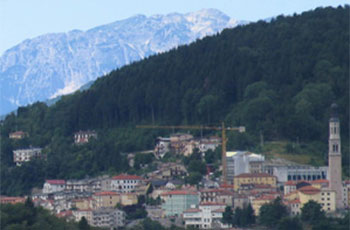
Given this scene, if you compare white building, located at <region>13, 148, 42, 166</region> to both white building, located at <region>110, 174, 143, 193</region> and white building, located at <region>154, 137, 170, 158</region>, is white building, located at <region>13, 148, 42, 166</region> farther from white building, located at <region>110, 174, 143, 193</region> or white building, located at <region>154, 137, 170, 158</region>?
white building, located at <region>110, 174, 143, 193</region>

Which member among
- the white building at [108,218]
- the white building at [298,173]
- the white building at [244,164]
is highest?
the white building at [244,164]

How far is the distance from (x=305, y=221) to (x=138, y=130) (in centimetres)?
2648

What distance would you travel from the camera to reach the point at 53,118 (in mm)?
97750

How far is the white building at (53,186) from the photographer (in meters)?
81.1

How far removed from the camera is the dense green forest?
84562 millimetres

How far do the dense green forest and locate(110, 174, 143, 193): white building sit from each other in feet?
15.4

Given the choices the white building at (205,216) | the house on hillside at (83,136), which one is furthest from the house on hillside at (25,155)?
Answer: the white building at (205,216)

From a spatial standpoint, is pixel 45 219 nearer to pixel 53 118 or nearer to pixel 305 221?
pixel 305 221

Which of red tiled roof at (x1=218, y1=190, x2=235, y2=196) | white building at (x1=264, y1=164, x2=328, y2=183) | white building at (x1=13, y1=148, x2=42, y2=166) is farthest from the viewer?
white building at (x1=13, y1=148, x2=42, y2=166)

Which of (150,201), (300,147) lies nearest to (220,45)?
(300,147)

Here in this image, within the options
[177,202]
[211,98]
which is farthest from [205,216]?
[211,98]

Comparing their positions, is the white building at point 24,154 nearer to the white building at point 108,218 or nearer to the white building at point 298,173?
the white building at point 298,173

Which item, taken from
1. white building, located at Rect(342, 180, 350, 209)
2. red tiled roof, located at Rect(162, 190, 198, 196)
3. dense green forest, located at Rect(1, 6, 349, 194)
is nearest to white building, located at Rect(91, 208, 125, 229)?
red tiled roof, located at Rect(162, 190, 198, 196)

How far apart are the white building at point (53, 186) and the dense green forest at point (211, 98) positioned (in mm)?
1960
